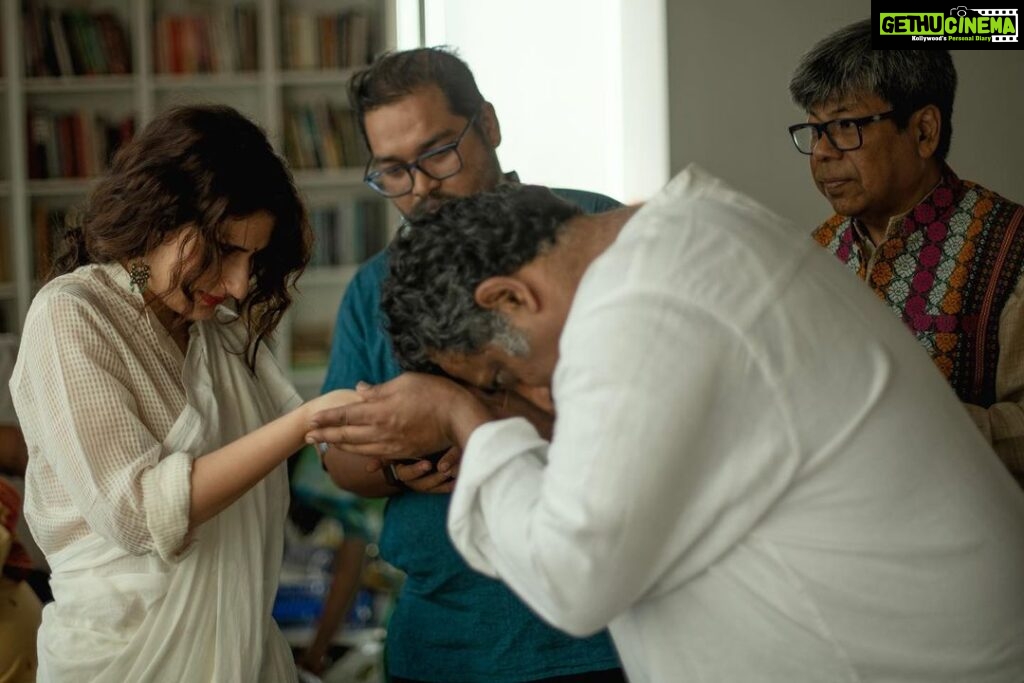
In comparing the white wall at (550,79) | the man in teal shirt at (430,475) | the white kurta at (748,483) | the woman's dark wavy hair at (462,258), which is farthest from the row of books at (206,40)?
the white kurta at (748,483)

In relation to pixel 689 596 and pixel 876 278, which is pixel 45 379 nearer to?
pixel 689 596

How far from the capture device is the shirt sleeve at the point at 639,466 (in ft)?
3.17

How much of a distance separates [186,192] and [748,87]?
2018 mm

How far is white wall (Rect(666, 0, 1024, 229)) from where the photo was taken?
124 inches

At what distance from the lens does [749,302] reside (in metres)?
1.03

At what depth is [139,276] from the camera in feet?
5.13

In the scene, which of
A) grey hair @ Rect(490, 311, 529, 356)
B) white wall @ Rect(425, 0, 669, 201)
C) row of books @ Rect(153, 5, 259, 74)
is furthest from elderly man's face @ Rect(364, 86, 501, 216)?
row of books @ Rect(153, 5, 259, 74)

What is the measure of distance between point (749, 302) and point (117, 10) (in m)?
4.34

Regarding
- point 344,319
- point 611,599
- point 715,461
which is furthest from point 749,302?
point 344,319

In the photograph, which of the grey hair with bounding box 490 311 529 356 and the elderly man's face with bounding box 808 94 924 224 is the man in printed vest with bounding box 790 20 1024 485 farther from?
the grey hair with bounding box 490 311 529 356

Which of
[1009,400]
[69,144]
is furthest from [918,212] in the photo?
[69,144]

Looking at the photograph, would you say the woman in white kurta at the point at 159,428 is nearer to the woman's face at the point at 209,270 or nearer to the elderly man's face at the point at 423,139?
the woman's face at the point at 209,270

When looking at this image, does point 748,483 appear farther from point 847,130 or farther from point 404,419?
point 847,130

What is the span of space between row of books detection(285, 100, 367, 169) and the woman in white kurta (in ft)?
10.2
